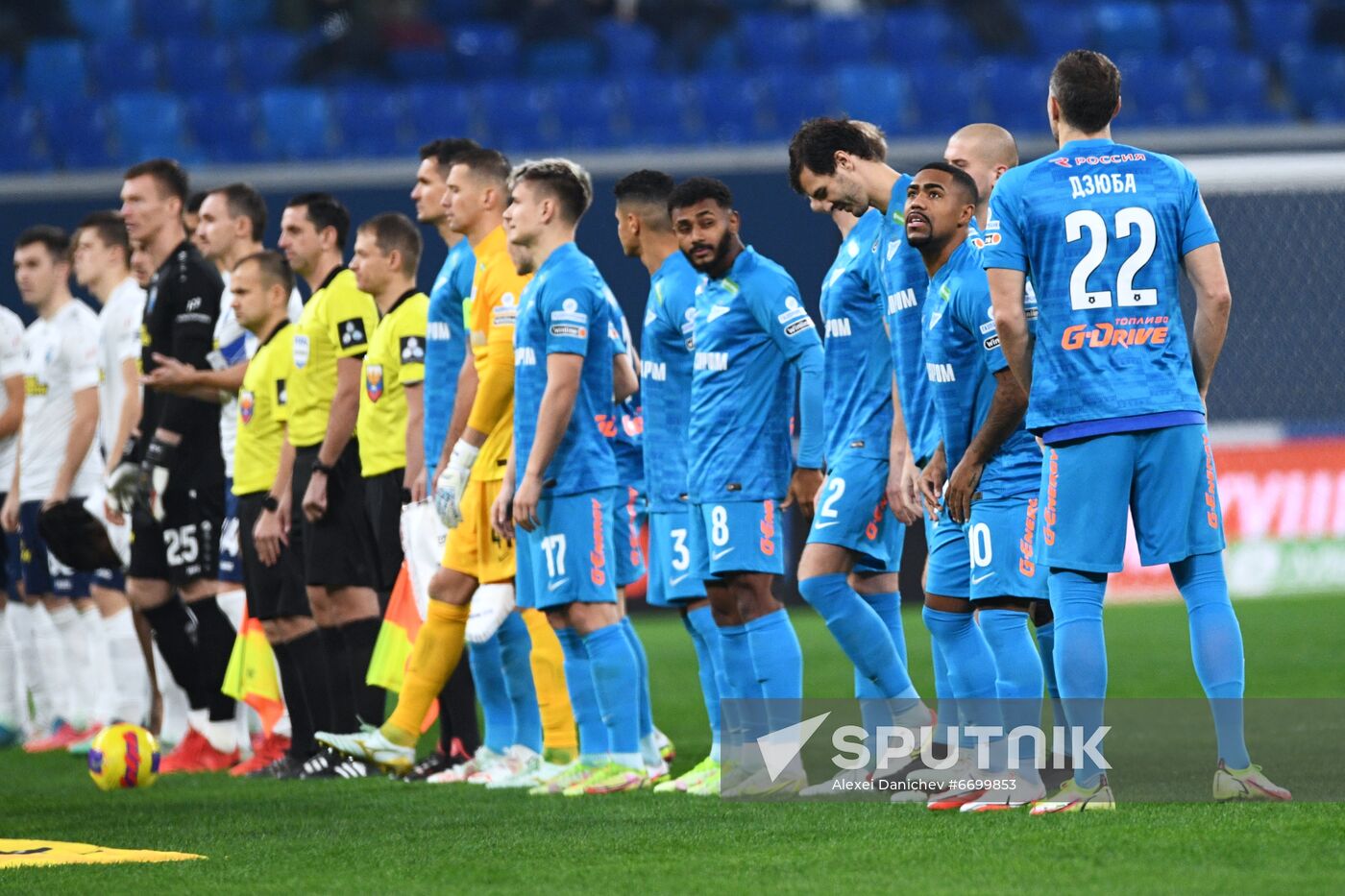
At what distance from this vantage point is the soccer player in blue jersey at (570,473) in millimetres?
7023

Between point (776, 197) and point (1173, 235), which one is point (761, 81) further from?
point (1173, 235)

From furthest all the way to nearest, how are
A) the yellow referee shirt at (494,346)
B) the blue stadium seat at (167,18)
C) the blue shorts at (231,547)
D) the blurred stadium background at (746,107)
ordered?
the blue stadium seat at (167,18)
the blurred stadium background at (746,107)
the blue shorts at (231,547)
the yellow referee shirt at (494,346)

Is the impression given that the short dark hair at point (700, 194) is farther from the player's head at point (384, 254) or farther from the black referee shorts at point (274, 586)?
the black referee shorts at point (274, 586)

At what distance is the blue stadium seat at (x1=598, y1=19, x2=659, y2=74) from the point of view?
19.9 metres

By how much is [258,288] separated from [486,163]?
4.49 ft

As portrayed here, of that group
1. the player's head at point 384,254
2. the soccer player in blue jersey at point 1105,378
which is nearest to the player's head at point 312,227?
the player's head at point 384,254

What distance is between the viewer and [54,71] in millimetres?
18281

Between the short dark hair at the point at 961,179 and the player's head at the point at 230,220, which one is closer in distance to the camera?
the short dark hair at the point at 961,179

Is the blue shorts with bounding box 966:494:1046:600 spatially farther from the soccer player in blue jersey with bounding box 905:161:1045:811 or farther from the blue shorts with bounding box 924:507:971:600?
the blue shorts with bounding box 924:507:971:600

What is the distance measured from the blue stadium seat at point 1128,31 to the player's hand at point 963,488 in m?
15.6

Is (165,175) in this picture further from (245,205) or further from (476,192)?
(476,192)

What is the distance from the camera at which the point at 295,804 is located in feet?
23.1

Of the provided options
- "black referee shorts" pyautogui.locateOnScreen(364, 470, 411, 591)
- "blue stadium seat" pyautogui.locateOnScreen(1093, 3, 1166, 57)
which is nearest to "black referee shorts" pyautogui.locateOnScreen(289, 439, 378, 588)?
"black referee shorts" pyautogui.locateOnScreen(364, 470, 411, 591)

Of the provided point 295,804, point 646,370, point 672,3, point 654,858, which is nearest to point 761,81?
point 672,3
